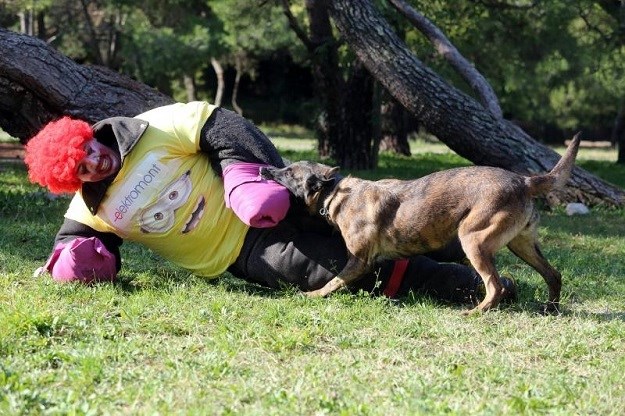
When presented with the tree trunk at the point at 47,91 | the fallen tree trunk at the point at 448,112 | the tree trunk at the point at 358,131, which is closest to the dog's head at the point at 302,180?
the tree trunk at the point at 47,91

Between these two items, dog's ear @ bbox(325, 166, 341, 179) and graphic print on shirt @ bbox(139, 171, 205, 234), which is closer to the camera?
graphic print on shirt @ bbox(139, 171, 205, 234)

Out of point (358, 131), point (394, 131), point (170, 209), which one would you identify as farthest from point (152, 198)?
point (394, 131)

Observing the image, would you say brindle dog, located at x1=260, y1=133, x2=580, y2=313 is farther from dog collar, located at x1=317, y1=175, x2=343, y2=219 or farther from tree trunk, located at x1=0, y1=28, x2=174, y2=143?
tree trunk, located at x1=0, y1=28, x2=174, y2=143

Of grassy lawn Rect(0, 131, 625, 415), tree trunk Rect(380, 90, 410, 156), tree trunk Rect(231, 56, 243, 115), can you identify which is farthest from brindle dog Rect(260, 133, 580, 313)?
tree trunk Rect(231, 56, 243, 115)

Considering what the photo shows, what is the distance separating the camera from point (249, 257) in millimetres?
5375

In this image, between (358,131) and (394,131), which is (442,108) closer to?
(358,131)

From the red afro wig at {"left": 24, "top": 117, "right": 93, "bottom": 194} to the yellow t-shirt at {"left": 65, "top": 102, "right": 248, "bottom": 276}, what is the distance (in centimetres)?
27

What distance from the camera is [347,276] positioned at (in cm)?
518

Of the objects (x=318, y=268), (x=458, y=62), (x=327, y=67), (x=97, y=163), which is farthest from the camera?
(x=327, y=67)

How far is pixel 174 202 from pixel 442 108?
216 inches

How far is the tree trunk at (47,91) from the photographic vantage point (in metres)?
8.16

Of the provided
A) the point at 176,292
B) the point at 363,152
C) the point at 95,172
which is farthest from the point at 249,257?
the point at 363,152

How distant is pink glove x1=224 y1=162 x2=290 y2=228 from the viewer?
4945 mm

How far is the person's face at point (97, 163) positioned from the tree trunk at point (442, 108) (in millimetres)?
5592
